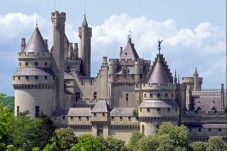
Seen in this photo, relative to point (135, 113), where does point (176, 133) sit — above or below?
below

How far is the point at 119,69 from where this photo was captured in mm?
124688

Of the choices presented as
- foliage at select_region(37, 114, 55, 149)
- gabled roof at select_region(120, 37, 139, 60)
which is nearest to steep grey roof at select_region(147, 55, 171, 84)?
gabled roof at select_region(120, 37, 139, 60)

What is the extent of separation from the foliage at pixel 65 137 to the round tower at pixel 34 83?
630cm

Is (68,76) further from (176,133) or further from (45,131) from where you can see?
(176,133)

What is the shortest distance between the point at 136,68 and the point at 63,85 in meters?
8.49

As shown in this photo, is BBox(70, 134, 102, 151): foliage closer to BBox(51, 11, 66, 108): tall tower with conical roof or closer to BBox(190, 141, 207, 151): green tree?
BBox(190, 141, 207, 151): green tree

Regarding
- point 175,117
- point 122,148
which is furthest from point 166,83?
point 122,148

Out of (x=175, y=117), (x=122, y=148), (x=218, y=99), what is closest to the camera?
(x=122, y=148)

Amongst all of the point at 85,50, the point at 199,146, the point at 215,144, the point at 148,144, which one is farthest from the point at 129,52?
the point at 148,144

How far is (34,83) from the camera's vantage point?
402ft

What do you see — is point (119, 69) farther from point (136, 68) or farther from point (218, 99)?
point (218, 99)

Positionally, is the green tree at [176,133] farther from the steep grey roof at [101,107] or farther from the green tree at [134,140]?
the steep grey roof at [101,107]

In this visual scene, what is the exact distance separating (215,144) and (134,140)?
870cm

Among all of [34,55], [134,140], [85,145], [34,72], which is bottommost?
[134,140]
